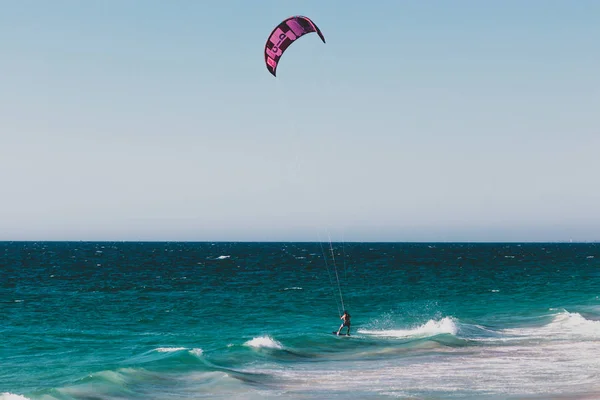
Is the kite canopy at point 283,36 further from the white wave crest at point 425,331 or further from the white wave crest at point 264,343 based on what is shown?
the white wave crest at point 425,331

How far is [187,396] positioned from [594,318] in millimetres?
29991

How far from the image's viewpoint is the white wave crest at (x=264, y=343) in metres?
30.9

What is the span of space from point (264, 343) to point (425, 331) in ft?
31.8

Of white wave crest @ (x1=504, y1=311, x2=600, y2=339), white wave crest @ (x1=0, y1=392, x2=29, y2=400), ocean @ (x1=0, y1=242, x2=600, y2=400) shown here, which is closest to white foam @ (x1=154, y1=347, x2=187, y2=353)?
ocean @ (x1=0, y1=242, x2=600, y2=400)

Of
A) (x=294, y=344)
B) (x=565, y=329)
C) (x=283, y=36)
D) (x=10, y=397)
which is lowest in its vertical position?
(x=10, y=397)

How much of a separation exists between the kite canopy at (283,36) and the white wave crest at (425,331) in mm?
17157

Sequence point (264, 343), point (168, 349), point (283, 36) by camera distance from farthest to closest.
→ point (264, 343), point (168, 349), point (283, 36)

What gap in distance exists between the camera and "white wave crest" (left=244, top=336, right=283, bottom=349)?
101 feet

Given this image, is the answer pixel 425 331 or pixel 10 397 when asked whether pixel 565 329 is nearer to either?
pixel 425 331

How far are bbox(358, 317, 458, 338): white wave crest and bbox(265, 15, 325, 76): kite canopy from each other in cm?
1716

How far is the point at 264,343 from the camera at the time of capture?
31.4m

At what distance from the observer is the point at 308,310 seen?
46906 millimetres

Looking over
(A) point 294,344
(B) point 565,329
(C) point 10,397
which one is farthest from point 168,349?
(B) point 565,329

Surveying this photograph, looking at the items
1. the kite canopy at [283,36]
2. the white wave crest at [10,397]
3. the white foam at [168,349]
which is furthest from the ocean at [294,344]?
the kite canopy at [283,36]
